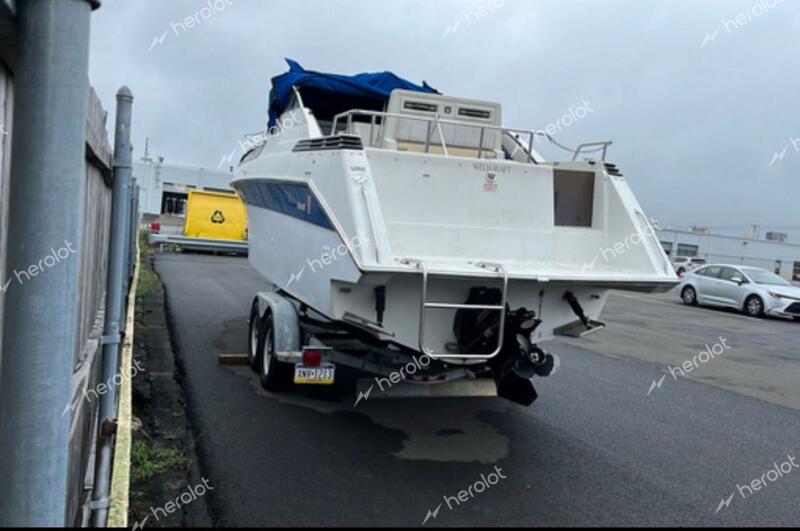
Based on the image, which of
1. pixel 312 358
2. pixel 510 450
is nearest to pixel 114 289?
pixel 312 358

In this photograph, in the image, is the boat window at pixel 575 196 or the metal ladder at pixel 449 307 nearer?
the metal ladder at pixel 449 307

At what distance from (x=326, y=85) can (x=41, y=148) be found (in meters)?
6.91

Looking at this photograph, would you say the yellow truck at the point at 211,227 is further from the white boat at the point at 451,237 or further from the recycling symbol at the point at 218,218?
the white boat at the point at 451,237

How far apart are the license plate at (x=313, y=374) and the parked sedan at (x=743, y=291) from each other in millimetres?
16572

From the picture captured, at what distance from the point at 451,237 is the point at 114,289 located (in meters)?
3.15

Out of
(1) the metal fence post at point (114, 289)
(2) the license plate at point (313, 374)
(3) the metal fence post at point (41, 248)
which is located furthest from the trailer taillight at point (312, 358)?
(3) the metal fence post at point (41, 248)

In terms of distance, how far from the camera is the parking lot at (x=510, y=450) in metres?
4.70

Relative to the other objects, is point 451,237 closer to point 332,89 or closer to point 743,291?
point 332,89

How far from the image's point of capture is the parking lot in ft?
15.4

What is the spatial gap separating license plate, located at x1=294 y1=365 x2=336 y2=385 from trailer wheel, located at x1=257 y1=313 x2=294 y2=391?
2.67 ft

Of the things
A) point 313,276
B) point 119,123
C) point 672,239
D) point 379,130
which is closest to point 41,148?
point 119,123

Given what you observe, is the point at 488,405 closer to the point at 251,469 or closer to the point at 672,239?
the point at 251,469

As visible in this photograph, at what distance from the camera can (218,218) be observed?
25031 mm

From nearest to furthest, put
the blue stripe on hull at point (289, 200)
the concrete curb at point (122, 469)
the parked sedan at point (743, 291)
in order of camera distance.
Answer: the concrete curb at point (122, 469)
the blue stripe on hull at point (289, 200)
the parked sedan at point (743, 291)
